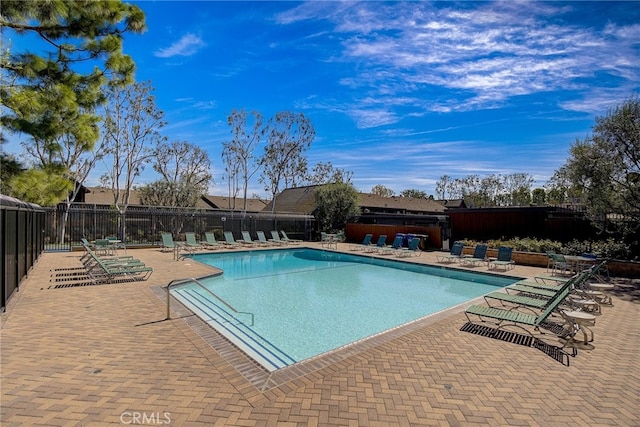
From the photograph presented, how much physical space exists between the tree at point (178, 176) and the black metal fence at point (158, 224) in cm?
271

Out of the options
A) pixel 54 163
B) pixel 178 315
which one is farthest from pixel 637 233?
pixel 54 163

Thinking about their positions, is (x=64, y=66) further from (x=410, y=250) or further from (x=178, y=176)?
(x=178, y=176)

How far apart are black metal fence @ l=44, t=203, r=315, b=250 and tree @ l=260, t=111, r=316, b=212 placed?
552 centimetres

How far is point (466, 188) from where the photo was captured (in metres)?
57.6

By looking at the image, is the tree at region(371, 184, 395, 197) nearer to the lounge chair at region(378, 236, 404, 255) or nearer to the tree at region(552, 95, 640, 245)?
the lounge chair at region(378, 236, 404, 255)

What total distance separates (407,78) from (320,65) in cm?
395

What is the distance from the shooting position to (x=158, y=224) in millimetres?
20453

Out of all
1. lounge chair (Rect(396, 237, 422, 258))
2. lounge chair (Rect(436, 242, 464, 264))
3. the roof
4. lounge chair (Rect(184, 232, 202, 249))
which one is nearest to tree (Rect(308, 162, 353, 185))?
Result: the roof

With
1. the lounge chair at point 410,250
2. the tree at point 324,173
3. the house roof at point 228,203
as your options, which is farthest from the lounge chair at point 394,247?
the tree at point 324,173

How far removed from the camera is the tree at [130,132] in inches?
806

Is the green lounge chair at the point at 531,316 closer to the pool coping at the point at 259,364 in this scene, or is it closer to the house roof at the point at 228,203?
the pool coping at the point at 259,364

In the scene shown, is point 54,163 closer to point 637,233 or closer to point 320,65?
point 320,65

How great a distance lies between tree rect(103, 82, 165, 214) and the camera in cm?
2047

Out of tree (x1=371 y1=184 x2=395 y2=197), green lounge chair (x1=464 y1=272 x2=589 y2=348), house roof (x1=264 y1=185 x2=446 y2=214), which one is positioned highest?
tree (x1=371 y1=184 x2=395 y2=197)
